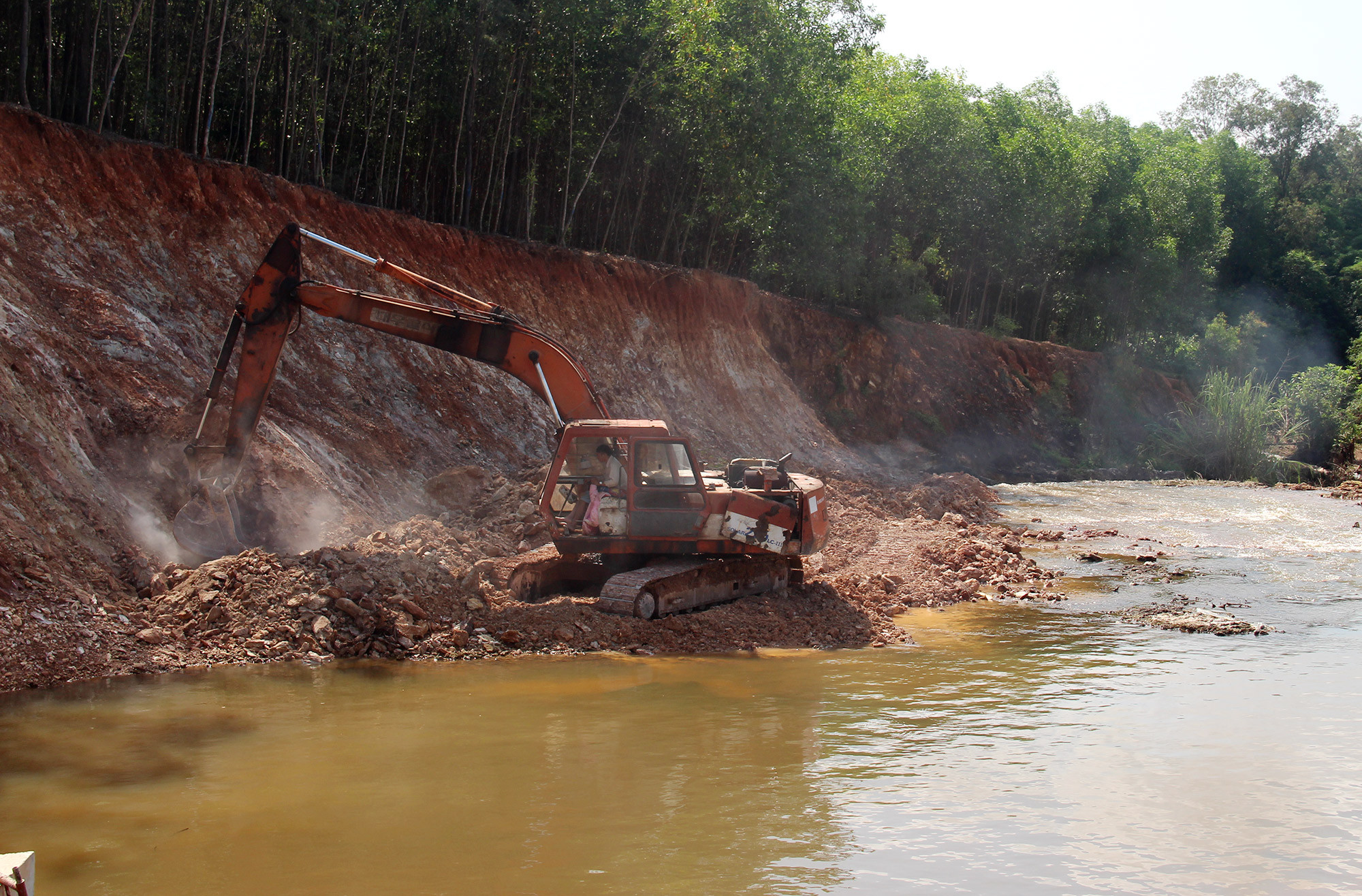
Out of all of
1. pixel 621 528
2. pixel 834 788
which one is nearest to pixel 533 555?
pixel 621 528

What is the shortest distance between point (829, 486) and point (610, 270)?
30.8 feet

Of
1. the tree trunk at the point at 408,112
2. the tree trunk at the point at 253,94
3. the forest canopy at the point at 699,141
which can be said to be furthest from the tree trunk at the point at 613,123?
the tree trunk at the point at 253,94

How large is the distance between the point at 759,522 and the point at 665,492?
4.14ft

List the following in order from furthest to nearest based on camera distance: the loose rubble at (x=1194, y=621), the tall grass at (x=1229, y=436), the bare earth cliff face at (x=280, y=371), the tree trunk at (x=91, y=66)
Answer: the tall grass at (x=1229, y=436), the tree trunk at (x=91, y=66), the loose rubble at (x=1194, y=621), the bare earth cliff face at (x=280, y=371)

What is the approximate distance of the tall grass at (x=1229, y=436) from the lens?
40.8 m

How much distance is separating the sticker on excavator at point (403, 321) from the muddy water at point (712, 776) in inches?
164

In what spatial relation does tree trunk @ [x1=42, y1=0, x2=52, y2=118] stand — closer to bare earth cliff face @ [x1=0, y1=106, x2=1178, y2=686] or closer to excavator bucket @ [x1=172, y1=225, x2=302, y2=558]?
bare earth cliff face @ [x1=0, y1=106, x2=1178, y2=686]

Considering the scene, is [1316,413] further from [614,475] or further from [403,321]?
[403,321]

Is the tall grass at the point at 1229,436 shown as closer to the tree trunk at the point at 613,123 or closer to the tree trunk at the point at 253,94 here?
the tree trunk at the point at 613,123

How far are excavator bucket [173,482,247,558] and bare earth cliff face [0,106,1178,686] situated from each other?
1.33 feet

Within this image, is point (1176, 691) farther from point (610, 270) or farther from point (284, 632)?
point (610, 270)

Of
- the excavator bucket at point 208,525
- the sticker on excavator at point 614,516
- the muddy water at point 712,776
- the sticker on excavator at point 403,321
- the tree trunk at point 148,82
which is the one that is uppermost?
the tree trunk at point 148,82

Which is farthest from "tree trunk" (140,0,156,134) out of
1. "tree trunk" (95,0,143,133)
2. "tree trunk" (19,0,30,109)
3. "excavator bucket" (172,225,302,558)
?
"excavator bucket" (172,225,302,558)

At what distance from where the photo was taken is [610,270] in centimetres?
2867
